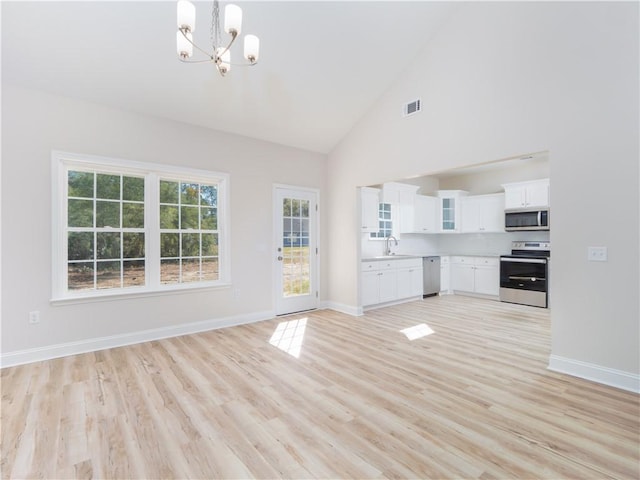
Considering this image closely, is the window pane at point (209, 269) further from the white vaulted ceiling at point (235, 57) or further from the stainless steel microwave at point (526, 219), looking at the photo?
the stainless steel microwave at point (526, 219)

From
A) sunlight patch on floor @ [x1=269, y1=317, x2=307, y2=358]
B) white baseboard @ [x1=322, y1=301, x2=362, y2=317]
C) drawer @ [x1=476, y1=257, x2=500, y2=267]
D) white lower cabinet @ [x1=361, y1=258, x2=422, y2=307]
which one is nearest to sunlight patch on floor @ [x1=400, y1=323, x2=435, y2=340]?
white baseboard @ [x1=322, y1=301, x2=362, y2=317]

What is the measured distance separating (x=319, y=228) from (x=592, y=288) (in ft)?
12.6

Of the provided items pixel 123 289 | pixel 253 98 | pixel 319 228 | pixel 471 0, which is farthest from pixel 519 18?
pixel 123 289

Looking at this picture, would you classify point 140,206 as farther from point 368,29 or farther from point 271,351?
point 368,29

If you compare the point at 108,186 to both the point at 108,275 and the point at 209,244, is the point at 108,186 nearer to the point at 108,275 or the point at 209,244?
the point at 108,275

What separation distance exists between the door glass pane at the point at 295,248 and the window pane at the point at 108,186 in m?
2.33

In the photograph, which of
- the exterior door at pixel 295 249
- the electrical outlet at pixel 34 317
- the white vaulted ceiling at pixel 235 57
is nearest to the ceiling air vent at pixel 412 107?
the white vaulted ceiling at pixel 235 57

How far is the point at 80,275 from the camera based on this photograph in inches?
148

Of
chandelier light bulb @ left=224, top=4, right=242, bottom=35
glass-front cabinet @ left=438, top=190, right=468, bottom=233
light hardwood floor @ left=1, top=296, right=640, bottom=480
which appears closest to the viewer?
light hardwood floor @ left=1, top=296, right=640, bottom=480

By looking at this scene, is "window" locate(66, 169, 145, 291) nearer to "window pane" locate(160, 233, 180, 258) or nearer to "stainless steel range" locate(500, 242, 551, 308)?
"window pane" locate(160, 233, 180, 258)

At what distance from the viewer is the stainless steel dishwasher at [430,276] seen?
6.83 m

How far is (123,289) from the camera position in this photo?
3.99 metres

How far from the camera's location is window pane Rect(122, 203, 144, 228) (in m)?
4.00

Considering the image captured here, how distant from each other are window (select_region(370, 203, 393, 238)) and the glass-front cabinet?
1.45m
